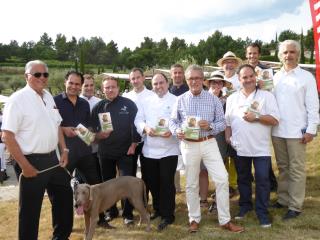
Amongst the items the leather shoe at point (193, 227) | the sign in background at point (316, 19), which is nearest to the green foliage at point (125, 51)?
the sign in background at point (316, 19)

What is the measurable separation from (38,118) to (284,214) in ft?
12.4

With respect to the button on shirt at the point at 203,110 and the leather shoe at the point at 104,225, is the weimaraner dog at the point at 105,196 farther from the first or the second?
the button on shirt at the point at 203,110

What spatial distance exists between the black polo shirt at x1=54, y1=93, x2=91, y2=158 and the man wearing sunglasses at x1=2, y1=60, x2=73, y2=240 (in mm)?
645

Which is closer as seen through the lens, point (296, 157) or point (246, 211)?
point (296, 157)

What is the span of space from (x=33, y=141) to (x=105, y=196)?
58.6 inches

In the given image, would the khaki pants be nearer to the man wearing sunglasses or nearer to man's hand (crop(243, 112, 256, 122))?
man's hand (crop(243, 112, 256, 122))

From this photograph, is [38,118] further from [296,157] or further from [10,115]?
[296,157]

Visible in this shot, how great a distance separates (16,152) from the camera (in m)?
4.14

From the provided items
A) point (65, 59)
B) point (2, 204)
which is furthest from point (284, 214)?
point (65, 59)

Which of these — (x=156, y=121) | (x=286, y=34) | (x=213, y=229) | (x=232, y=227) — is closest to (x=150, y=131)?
(x=156, y=121)

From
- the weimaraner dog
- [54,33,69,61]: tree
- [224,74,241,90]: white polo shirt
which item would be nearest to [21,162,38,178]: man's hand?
the weimaraner dog

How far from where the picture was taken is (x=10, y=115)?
4.15 m

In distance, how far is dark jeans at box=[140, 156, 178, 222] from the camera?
5594 millimetres

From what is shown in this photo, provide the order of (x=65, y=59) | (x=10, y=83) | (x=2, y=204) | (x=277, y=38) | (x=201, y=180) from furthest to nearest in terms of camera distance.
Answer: (x=65, y=59), (x=277, y=38), (x=10, y=83), (x=2, y=204), (x=201, y=180)
